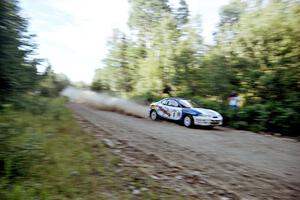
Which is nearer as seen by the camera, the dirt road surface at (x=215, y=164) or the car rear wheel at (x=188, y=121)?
the dirt road surface at (x=215, y=164)

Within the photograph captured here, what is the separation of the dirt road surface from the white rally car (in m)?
3.60

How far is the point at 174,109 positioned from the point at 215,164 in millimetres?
8766

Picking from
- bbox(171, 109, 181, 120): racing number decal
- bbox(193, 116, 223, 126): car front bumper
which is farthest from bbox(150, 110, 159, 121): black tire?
bbox(193, 116, 223, 126): car front bumper

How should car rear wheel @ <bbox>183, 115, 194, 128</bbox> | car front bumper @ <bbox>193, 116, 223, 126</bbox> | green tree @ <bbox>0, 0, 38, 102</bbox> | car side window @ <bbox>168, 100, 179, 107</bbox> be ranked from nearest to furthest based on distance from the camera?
green tree @ <bbox>0, 0, 38, 102</bbox>, car front bumper @ <bbox>193, 116, 223, 126</bbox>, car rear wheel @ <bbox>183, 115, 194, 128</bbox>, car side window @ <bbox>168, 100, 179, 107</bbox>

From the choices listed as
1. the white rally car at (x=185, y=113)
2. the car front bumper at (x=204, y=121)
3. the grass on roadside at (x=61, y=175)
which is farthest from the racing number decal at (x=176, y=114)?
the grass on roadside at (x=61, y=175)

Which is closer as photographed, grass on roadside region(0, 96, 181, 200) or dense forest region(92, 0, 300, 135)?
grass on roadside region(0, 96, 181, 200)

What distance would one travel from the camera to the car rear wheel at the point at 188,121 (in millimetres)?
14013

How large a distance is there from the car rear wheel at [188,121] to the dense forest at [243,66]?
9.47 feet

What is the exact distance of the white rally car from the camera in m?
13.8

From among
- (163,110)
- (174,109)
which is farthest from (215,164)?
(163,110)

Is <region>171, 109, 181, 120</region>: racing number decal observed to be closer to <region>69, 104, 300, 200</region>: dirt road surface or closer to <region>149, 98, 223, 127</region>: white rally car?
<region>149, 98, 223, 127</region>: white rally car

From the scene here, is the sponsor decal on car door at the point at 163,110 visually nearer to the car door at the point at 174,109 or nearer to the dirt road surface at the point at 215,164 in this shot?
the car door at the point at 174,109

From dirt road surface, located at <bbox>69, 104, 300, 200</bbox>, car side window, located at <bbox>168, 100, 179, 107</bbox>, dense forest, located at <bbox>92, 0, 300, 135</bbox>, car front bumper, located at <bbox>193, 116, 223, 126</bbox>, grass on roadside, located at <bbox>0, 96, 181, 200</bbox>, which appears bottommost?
grass on roadside, located at <bbox>0, 96, 181, 200</bbox>

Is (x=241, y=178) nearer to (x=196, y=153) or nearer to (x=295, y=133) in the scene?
(x=196, y=153)
